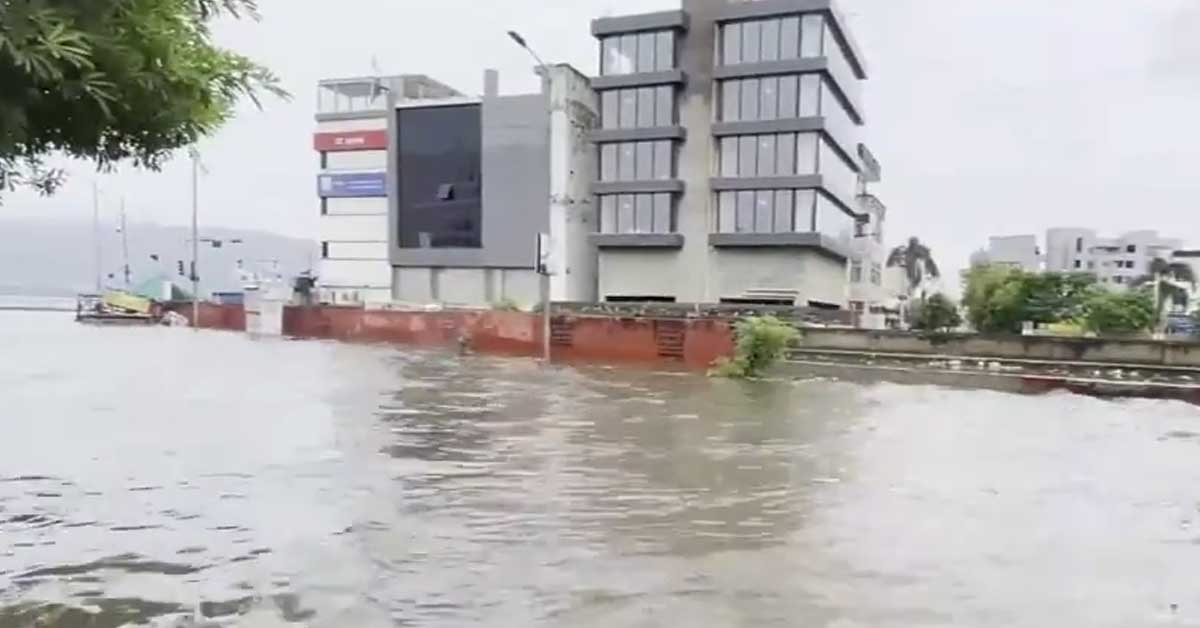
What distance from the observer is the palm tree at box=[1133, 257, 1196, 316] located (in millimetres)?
63272

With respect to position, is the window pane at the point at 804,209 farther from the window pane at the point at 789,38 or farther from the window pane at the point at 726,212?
the window pane at the point at 789,38

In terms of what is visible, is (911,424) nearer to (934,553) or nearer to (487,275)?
(934,553)

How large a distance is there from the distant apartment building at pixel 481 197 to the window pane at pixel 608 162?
3919 mm

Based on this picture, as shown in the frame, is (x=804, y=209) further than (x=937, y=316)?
Yes

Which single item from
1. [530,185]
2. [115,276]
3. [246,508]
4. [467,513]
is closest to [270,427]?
[246,508]

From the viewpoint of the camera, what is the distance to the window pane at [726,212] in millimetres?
49188

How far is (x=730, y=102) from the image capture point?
163ft

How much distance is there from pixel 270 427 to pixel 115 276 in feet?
331

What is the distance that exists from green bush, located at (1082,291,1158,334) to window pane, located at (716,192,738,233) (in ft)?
56.2

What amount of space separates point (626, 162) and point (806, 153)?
32.8 feet

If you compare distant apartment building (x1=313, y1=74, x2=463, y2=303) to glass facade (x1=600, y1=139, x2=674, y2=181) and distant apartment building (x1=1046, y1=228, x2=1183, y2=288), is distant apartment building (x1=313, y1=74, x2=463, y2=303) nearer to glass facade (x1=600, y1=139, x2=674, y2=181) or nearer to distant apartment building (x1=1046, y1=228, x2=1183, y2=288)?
glass facade (x1=600, y1=139, x2=674, y2=181)

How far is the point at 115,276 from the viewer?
102 meters

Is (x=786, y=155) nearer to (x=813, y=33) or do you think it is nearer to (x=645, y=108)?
(x=813, y=33)

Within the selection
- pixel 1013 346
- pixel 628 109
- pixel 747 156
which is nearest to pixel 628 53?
pixel 628 109
